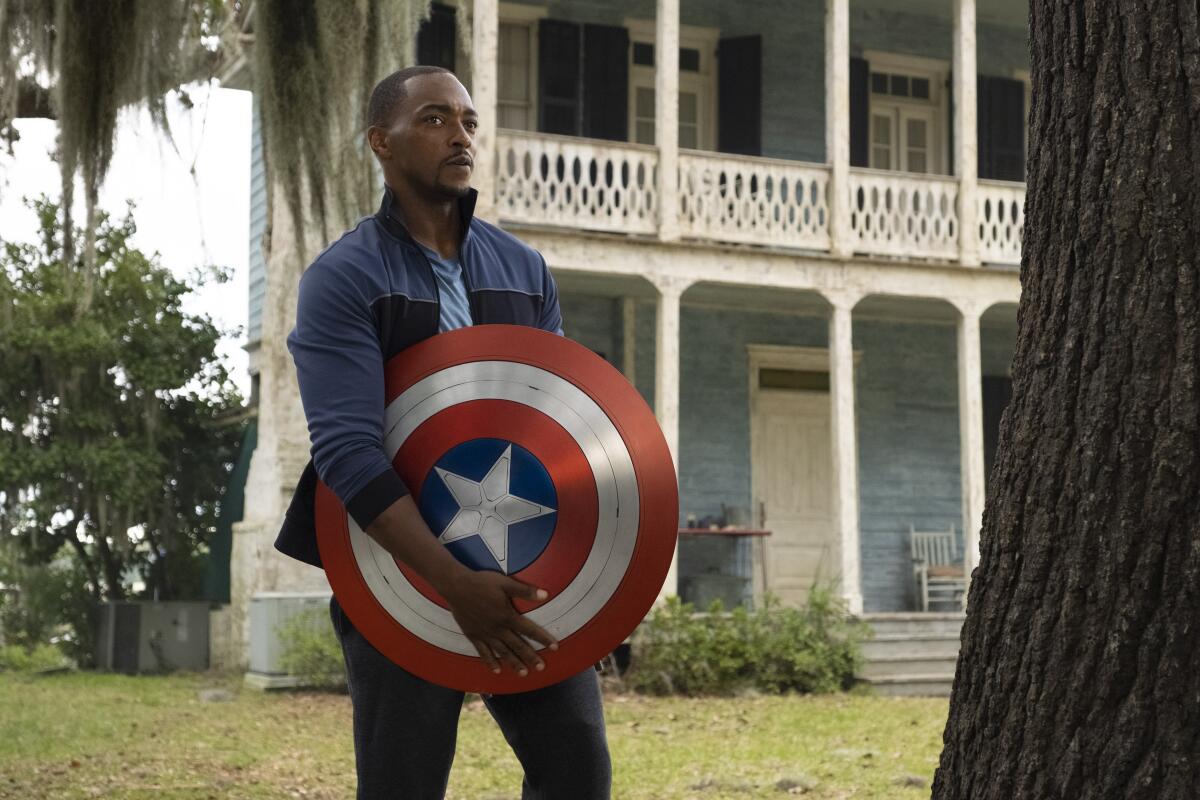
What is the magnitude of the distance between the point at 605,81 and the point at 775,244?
2311 millimetres

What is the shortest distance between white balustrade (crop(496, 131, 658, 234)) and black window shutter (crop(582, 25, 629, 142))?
131 cm

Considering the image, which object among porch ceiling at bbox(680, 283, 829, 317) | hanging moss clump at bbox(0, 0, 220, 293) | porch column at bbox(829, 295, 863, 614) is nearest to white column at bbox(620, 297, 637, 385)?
porch ceiling at bbox(680, 283, 829, 317)

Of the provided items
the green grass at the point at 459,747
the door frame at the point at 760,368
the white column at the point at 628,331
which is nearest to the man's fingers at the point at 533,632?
the green grass at the point at 459,747

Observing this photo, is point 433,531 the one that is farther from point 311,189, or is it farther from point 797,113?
point 797,113

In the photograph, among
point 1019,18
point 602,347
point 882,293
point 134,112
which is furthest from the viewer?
point 1019,18

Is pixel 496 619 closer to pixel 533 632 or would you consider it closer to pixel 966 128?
pixel 533 632

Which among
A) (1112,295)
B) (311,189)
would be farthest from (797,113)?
(1112,295)

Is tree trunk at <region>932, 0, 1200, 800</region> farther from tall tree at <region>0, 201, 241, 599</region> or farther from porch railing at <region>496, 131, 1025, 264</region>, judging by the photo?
tall tree at <region>0, 201, 241, 599</region>

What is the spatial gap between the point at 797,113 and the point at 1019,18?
2463 mm

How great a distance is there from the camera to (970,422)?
1307cm

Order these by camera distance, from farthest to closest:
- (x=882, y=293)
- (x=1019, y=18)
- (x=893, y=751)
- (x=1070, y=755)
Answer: (x=1019, y=18) < (x=882, y=293) < (x=893, y=751) < (x=1070, y=755)

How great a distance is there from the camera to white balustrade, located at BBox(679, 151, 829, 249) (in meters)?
12.6

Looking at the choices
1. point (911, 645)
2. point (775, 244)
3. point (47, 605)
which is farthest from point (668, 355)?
point (47, 605)

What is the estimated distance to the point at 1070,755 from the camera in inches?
99.9
